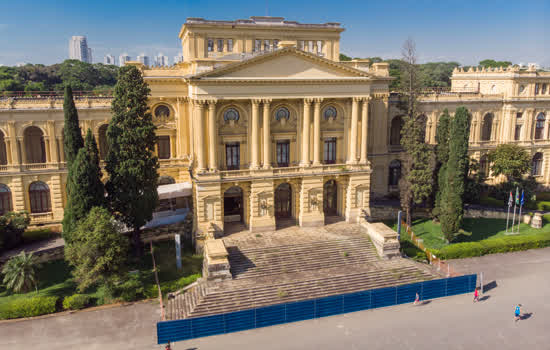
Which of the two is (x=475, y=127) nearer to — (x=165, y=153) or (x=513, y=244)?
(x=513, y=244)

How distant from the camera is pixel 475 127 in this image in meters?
59.3

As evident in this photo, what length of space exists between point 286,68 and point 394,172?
75.0ft

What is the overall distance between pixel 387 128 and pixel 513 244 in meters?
18.6

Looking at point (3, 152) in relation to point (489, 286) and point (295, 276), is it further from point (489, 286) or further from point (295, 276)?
point (489, 286)

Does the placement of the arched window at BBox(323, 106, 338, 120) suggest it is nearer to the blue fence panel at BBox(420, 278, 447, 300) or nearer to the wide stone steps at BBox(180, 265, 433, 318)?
the wide stone steps at BBox(180, 265, 433, 318)

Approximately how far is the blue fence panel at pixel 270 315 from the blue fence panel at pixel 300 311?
1.46ft

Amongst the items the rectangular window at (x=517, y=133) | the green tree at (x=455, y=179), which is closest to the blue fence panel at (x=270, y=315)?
the green tree at (x=455, y=179)

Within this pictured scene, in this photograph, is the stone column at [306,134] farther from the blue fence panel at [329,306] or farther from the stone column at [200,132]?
the blue fence panel at [329,306]

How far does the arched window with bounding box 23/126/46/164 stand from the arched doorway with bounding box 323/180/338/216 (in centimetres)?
2951

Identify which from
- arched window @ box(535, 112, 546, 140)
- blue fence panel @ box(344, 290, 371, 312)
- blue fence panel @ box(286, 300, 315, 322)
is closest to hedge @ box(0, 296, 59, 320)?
blue fence panel @ box(286, 300, 315, 322)

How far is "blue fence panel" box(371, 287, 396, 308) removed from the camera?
33.2m

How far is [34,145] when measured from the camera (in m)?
46.2

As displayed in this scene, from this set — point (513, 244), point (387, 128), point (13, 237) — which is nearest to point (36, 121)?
point (13, 237)

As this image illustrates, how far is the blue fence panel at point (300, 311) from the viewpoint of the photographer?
103 ft
